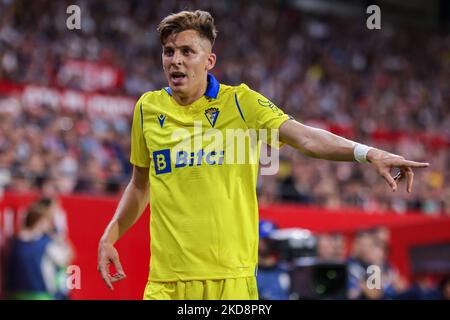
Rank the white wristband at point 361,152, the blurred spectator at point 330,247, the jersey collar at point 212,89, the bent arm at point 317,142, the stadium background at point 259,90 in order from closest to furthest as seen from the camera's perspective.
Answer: the white wristband at point 361,152
the bent arm at point 317,142
the jersey collar at point 212,89
the stadium background at point 259,90
the blurred spectator at point 330,247

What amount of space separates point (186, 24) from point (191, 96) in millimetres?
374

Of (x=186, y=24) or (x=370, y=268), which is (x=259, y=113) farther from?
(x=370, y=268)

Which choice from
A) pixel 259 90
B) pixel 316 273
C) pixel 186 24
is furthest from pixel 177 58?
pixel 259 90

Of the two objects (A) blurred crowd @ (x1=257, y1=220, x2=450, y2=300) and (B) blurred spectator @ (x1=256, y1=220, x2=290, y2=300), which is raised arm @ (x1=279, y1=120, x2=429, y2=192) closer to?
(A) blurred crowd @ (x1=257, y1=220, x2=450, y2=300)

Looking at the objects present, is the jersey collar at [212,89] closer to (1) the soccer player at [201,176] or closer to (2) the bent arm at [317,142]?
(1) the soccer player at [201,176]

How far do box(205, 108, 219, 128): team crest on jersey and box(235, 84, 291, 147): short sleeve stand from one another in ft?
0.40

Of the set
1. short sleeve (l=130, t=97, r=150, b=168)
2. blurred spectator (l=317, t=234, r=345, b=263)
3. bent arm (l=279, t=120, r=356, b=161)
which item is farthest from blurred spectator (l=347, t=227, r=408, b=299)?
bent arm (l=279, t=120, r=356, b=161)

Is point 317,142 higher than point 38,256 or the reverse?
higher

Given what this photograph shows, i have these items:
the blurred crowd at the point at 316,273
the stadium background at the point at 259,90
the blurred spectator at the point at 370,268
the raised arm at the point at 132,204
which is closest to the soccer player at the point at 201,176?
the raised arm at the point at 132,204

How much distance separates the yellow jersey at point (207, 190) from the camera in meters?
4.31

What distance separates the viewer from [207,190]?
14.2 ft

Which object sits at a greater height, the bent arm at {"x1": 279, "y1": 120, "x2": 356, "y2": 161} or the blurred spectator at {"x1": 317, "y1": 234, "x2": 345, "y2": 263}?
the bent arm at {"x1": 279, "y1": 120, "x2": 356, "y2": 161}

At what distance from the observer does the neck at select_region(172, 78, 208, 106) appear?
4.55 meters
